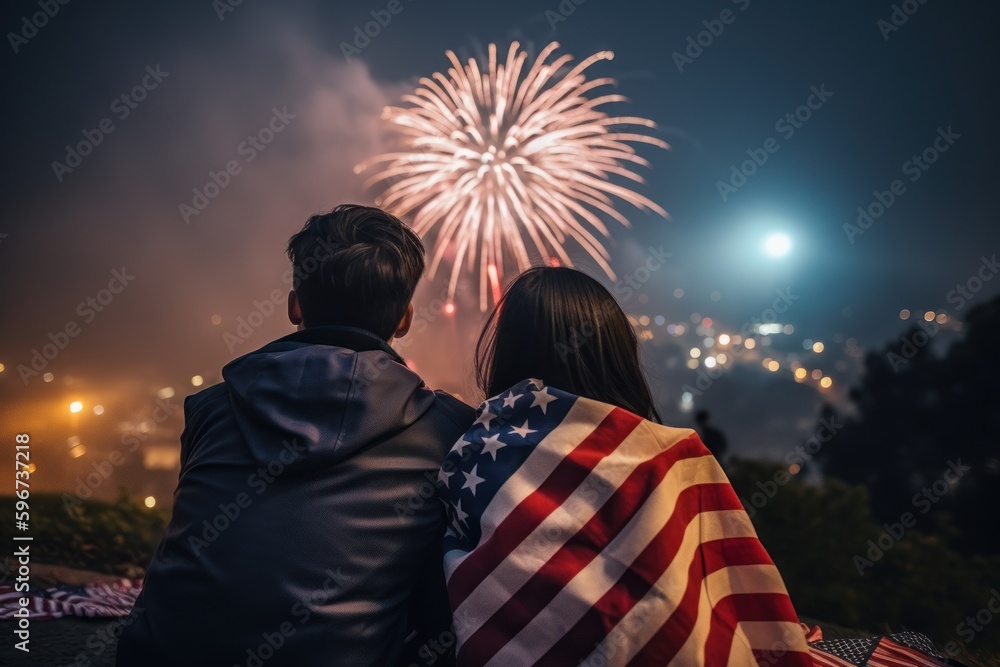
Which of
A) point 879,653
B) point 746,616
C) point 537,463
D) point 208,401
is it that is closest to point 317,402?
point 208,401

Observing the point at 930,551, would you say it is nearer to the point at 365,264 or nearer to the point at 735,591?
the point at 735,591

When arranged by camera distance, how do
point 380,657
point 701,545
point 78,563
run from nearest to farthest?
point 380,657 < point 701,545 < point 78,563

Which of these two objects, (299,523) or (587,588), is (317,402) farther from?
(587,588)

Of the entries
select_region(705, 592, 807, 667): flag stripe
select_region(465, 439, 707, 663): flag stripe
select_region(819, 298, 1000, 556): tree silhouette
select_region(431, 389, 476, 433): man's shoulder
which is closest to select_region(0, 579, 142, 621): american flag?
select_region(431, 389, 476, 433): man's shoulder

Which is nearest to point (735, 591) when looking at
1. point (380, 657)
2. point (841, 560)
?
point (380, 657)

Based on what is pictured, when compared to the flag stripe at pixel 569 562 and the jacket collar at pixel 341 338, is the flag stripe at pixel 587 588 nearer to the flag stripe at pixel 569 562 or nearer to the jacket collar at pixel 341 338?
the flag stripe at pixel 569 562

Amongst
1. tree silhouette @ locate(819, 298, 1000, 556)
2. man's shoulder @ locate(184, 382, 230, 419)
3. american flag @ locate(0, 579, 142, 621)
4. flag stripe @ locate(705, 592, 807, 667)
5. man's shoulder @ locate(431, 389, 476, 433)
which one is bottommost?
american flag @ locate(0, 579, 142, 621)

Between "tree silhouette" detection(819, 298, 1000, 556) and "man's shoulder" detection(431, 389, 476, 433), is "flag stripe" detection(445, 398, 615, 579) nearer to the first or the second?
"man's shoulder" detection(431, 389, 476, 433)
